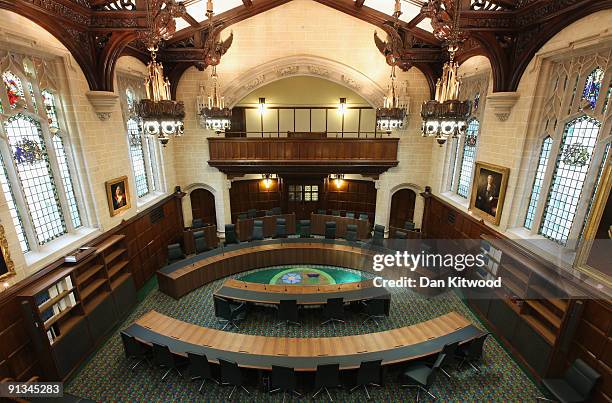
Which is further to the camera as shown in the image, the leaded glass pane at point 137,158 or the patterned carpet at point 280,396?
the leaded glass pane at point 137,158

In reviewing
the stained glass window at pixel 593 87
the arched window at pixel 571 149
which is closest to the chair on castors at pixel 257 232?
the arched window at pixel 571 149

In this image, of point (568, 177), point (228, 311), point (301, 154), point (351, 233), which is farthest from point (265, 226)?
point (568, 177)

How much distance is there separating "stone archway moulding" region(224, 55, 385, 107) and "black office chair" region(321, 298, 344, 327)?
8385 mm

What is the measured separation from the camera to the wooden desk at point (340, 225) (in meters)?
13.0

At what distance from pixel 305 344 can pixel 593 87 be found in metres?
7.77

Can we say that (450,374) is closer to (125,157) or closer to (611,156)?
(611,156)

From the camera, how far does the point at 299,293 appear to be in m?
8.20

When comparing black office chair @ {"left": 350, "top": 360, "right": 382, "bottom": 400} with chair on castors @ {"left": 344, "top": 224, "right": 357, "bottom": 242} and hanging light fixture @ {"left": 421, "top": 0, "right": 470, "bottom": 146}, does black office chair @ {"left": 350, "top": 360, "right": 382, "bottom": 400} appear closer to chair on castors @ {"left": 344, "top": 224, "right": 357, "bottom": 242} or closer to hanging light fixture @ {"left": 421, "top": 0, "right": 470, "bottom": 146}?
hanging light fixture @ {"left": 421, "top": 0, "right": 470, "bottom": 146}

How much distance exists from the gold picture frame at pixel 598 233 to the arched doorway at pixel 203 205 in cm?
1251

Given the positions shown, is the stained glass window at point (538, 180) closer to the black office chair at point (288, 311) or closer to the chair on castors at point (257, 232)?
the black office chair at point (288, 311)

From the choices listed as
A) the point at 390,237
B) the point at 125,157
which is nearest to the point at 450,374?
the point at 390,237

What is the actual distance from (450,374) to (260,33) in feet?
41.0

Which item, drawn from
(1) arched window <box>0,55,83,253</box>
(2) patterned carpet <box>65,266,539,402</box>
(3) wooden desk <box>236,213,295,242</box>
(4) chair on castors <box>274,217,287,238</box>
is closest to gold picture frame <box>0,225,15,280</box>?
(1) arched window <box>0,55,83,253</box>

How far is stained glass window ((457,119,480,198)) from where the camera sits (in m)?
9.91
